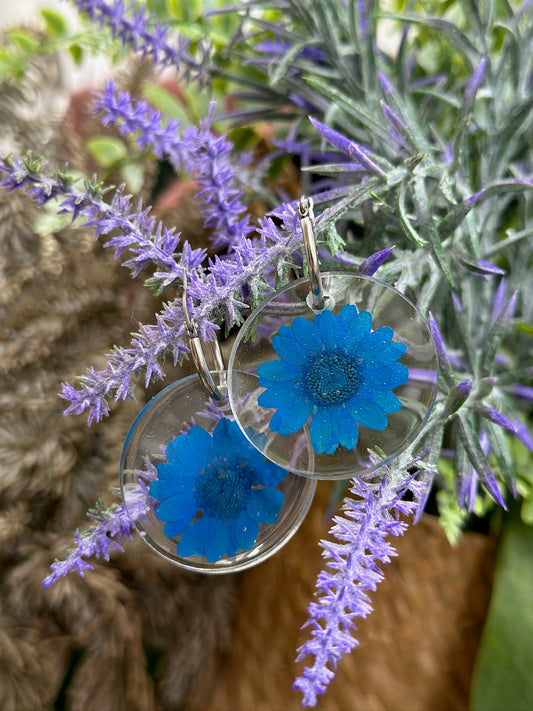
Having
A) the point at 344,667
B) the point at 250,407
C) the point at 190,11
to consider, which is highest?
the point at 190,11

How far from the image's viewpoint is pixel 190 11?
0.49m

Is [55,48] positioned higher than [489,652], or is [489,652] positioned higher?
[55,48]

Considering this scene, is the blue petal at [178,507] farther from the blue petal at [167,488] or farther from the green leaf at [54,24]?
the green leaf at [54,24]

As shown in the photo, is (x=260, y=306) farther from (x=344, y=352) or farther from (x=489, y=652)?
(x=489, y=652)

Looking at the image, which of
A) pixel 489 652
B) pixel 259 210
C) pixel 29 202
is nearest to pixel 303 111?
pixel 259 210

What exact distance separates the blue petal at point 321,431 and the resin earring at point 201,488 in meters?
0.04

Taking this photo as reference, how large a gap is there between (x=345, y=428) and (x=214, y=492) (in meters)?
0.08

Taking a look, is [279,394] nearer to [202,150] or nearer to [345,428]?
[345,428]

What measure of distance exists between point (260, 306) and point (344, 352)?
45mm

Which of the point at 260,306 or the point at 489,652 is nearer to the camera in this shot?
the point at 260,306

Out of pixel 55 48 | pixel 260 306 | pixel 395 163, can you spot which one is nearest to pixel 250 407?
pixel 260 306

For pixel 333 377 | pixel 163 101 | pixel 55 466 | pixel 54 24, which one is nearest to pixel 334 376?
pixel 333 377

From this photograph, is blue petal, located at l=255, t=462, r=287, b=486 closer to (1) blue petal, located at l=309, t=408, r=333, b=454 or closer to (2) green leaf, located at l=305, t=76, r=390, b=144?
(1) blue petal, located at l=309, t=408, r=333, b=454

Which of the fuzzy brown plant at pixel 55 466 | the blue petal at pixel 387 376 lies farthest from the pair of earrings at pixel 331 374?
the fuzzy brown plant at pixel 55 466
